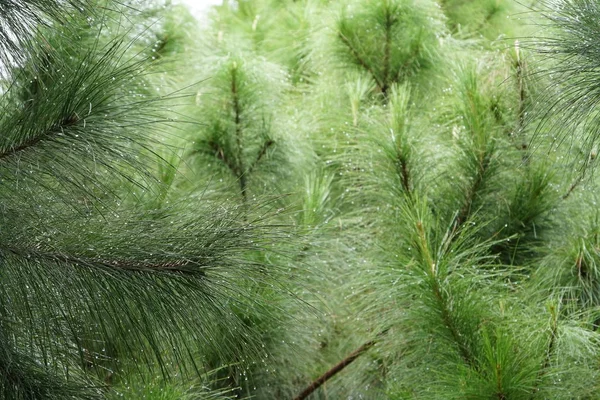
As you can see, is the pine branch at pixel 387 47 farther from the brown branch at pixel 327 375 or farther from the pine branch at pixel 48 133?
the pine branch at pixel 48 133

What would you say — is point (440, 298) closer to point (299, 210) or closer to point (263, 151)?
point (299, 210)

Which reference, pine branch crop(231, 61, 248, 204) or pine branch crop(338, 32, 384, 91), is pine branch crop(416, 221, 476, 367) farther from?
pine branch crop(338, 32, 384, 91)

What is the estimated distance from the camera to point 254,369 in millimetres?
1973

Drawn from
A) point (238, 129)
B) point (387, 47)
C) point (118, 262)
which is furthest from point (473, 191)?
point (118, 262)

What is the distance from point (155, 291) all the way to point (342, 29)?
1648 millimetres

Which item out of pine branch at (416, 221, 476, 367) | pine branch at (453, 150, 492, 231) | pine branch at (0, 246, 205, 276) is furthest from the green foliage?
pine branch at (0, 246, 205, 276)

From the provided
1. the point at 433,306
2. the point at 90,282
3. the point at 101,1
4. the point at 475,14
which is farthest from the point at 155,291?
the point at 475,14

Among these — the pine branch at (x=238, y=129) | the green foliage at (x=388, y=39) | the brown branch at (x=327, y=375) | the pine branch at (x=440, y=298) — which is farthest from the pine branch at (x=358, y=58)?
the pine branch at (x=440, y=298)

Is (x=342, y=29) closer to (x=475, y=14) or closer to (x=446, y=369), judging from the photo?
(x=475, y=14)

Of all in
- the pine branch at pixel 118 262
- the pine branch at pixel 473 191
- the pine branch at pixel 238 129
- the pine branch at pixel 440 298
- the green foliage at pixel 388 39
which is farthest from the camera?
the green foliage at pixel 388 39

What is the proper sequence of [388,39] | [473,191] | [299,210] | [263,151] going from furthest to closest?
[388,39] < [263,151] < [473,191] < [299,210]

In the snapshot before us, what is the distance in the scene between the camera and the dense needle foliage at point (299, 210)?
1084 mm

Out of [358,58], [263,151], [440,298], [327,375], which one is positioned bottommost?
[327,375]

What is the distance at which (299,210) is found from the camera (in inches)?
56.0
